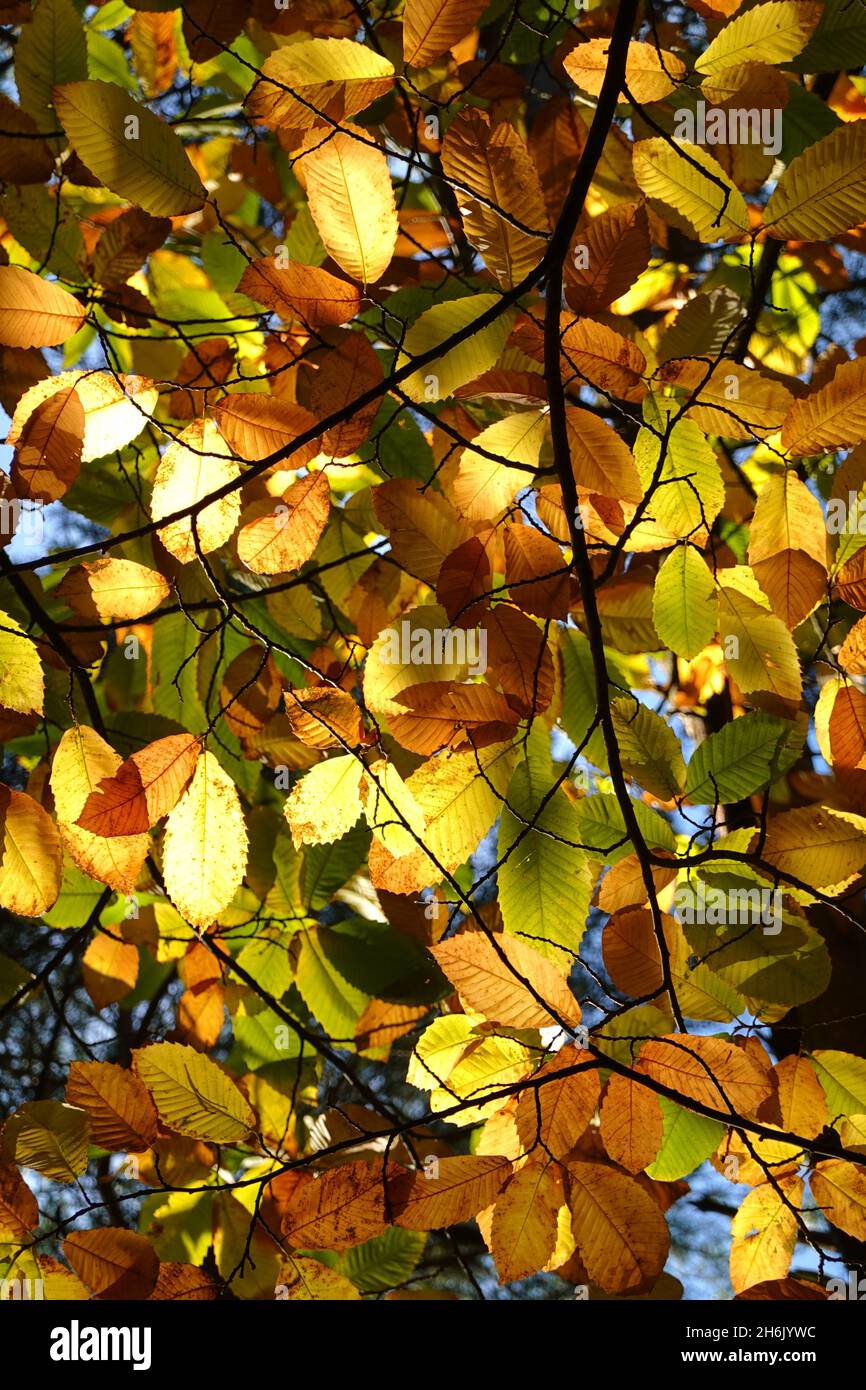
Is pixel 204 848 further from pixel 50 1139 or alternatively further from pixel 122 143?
pixel 122 143

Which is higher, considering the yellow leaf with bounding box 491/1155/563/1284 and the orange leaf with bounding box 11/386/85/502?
the orange leaf with bounding box 11/386/85/502

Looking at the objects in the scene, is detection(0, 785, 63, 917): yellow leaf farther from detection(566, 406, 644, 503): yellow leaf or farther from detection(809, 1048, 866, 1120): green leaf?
detection(809, 1048, 866, 1120): green leaf

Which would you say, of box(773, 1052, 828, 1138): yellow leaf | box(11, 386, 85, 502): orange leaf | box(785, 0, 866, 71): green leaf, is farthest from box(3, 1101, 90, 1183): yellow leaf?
box(785, 0, 866, 71): green leaf

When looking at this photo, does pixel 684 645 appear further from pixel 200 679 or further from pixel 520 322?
pixel 200 679

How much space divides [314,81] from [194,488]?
12.8 inches

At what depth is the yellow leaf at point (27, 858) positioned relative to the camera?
90cm

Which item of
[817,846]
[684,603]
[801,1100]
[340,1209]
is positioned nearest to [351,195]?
[684,603]

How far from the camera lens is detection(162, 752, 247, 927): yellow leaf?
2.71 ft

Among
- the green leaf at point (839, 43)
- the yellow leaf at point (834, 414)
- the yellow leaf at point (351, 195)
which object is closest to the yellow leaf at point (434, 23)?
the yellow leaf at point (351, 195)

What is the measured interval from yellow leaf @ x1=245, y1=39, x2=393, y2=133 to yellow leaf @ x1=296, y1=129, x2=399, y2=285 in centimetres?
4

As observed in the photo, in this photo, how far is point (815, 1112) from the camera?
0.99 meters

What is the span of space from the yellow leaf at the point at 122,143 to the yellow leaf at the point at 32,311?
11cm

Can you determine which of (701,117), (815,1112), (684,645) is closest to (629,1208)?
(815,1112)

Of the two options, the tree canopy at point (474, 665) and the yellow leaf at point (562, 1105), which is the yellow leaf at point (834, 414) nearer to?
the tree canopy at point (474, 665)
